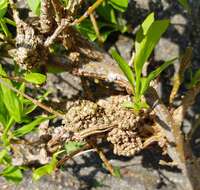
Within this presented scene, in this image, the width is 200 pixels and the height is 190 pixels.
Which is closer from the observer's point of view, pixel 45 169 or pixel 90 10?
pixel 90 10

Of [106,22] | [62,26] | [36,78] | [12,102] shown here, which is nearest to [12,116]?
[12,102]

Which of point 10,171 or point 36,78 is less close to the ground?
point 36,78

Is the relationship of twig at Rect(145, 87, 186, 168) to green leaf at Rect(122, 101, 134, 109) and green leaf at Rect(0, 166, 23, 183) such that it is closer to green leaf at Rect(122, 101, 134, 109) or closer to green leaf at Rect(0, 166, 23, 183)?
green leaf at Rect(122, 101, 134, 109)

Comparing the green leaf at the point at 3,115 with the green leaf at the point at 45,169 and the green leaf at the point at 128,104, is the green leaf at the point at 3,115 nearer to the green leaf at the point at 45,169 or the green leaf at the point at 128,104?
the green leaf at the point at 45,169

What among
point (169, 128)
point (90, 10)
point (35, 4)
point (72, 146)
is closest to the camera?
point (90, 10)

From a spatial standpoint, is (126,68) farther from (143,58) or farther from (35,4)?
(35,4)

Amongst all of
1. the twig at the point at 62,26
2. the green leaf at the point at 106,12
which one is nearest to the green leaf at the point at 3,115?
the twig at the point at 62,26

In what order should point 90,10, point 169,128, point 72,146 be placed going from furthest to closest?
point 72,146
point 169,128
point 90,10
